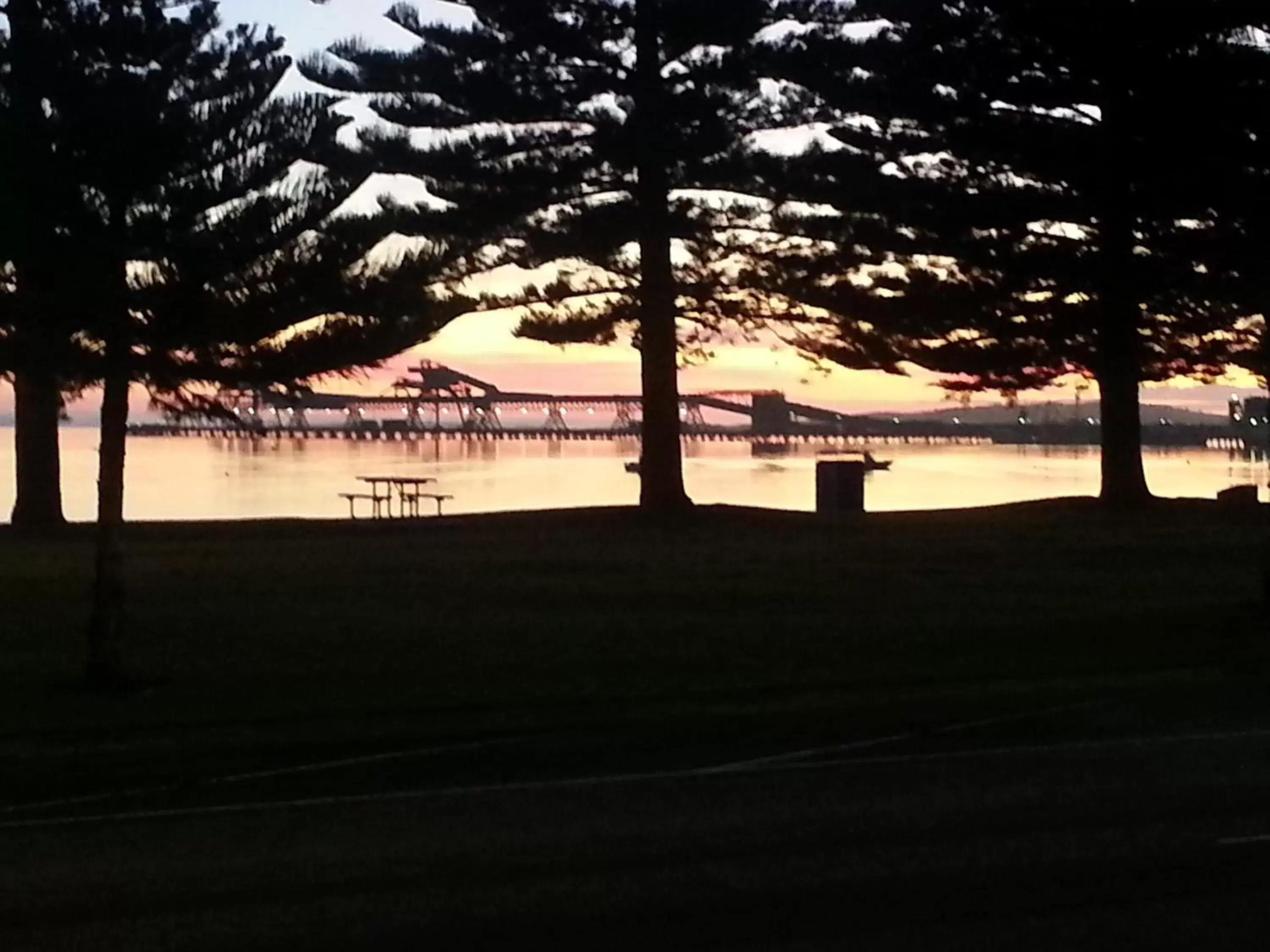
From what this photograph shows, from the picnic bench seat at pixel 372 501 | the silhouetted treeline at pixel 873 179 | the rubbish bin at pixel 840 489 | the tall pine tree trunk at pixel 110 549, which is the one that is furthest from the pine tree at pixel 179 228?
the picnic bench seat at pixel 372 501

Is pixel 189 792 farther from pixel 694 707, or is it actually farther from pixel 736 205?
pixel 736 205

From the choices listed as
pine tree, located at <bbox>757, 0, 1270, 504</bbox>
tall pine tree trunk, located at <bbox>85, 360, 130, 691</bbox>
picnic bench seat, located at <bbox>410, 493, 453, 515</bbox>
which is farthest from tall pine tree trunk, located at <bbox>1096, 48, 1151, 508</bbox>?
tall pine tree trunk, located at <bbox>85, 360, 130, 691</bbox>

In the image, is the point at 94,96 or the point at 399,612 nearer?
the point at 94,96

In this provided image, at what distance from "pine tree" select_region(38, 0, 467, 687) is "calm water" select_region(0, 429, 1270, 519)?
18311 millimetres

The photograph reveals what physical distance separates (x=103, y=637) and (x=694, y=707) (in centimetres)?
426

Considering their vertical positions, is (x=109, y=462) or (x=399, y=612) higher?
(x=109, y=462)

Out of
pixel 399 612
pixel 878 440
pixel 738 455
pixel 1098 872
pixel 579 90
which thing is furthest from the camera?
pixel 878 440

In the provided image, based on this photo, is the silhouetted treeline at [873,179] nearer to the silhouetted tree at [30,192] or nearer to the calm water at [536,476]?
the calm water at [536,476]

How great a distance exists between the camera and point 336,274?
1507 centimetres

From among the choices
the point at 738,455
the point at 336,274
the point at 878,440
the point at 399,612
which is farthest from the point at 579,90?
the point at 878,440

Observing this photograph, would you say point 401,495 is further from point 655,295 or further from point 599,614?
point 599,614

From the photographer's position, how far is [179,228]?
14.1 m

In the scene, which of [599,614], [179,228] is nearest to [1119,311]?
[599,614]

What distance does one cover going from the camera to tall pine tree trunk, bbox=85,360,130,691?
14.2 m
